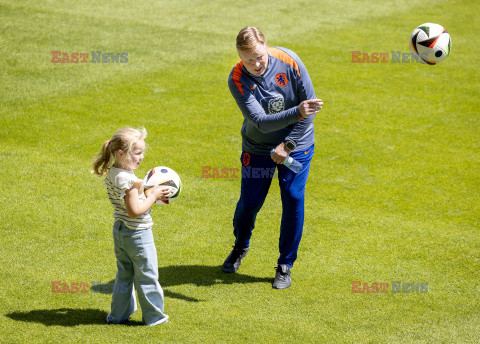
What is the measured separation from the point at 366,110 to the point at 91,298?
7305 mm

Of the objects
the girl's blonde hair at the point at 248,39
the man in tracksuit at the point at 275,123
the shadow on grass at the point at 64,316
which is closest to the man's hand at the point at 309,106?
the man in tracksuit at the point at 275,123

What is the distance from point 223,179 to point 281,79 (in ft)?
11.0

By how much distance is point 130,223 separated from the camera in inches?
201

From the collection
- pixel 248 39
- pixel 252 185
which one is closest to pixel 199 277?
pixel 252 185

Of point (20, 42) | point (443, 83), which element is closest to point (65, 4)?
point (20, 42)

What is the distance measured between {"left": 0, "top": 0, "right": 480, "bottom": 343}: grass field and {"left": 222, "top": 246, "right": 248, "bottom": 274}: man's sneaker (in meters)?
0.13

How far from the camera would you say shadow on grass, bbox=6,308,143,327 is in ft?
18.0

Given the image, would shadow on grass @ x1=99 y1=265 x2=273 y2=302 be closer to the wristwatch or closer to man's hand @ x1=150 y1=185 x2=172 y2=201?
man's hand @ x1=150 y1=185 x2=172 y2=201

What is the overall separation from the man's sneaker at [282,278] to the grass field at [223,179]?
9 centimetres

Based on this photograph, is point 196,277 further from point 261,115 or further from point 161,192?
point 261,115

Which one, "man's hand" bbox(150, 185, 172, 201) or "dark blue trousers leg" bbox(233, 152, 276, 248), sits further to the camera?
"dark blue trousers leg" bbox(233, 152, 276, 248)

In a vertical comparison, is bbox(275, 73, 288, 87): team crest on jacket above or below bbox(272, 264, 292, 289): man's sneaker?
above

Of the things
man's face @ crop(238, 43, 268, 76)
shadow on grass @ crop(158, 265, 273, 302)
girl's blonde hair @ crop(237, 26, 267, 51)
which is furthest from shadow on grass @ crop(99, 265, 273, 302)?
girl's blonde hair @ crop(237, 26, 267, 51)

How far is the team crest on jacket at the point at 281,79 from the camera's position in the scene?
586 cm
